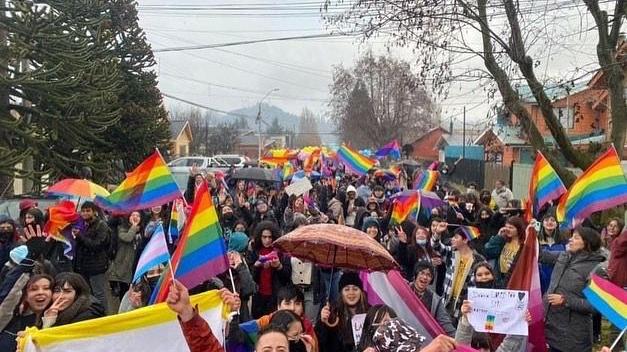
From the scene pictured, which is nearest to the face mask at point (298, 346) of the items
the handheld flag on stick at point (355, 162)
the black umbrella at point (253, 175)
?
the black umbrella at point (253, 175)

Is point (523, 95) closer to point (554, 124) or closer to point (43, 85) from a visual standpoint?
point (554, 124)

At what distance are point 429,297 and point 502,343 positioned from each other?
1.04m

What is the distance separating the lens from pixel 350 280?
557 centimetres

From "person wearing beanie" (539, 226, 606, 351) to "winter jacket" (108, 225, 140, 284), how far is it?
16.4 ft

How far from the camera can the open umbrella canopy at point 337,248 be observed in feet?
17.3

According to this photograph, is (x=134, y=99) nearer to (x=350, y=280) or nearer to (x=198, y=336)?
(x=350, y=280)

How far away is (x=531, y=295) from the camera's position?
525 cm

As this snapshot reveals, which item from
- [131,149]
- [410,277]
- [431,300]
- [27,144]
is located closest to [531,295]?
[431,300]

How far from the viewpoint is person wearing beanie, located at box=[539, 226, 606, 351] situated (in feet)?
17.5

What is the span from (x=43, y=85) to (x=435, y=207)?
9.41 metres

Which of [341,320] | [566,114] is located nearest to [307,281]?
[341,320]

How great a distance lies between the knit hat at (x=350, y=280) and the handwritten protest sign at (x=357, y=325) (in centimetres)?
45

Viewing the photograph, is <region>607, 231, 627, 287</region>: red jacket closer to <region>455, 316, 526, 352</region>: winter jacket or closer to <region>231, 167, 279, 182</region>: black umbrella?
<region>455, 316, 526, 352</region>: winter jacket

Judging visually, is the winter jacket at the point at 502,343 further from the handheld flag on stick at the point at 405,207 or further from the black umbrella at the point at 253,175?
the black umbrella at the point at 253,175
